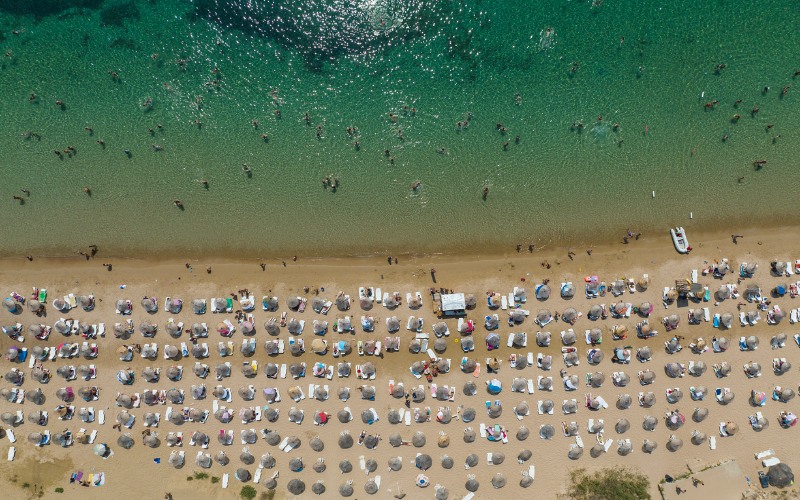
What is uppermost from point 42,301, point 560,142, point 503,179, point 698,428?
point 560,142

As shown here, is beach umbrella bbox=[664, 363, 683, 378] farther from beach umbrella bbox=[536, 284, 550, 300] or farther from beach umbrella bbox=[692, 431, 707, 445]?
beach umbrella bbox=[536, 284, 550, 300]

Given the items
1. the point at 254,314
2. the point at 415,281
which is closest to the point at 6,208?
the point at 254,314

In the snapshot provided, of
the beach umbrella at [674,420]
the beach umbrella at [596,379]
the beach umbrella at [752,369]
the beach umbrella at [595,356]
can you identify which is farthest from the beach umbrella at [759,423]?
the beach umbrella at [595,356]

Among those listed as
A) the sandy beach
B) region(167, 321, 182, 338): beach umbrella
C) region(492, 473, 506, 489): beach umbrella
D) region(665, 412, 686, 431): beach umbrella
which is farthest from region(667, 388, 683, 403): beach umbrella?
region(167, 321, 182, 338): beach umbrella

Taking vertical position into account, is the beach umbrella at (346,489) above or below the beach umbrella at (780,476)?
above

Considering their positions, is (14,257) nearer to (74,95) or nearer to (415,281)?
(74,95)

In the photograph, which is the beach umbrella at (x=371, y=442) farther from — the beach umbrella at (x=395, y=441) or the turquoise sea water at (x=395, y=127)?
the turquoise sea water at (x=395, y=127)

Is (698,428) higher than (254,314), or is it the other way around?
(254,314)
